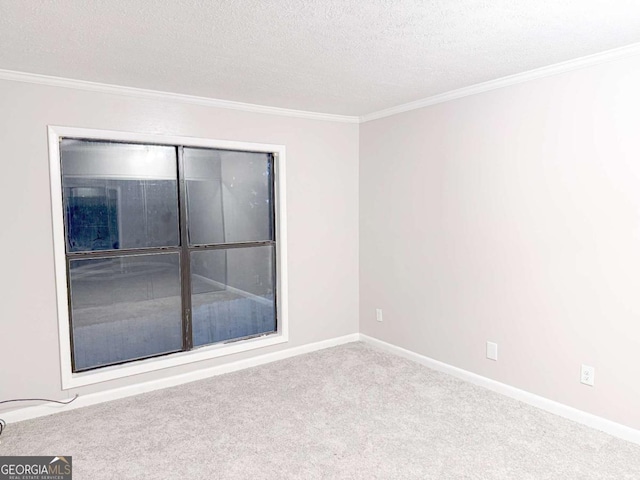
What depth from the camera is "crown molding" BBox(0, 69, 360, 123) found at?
9.07ft

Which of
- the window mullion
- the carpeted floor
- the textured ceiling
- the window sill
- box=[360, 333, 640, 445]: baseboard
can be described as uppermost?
the textured ceiling

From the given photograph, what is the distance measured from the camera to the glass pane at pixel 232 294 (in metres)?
4.16

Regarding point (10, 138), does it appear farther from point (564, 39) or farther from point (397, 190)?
point (564, 39)

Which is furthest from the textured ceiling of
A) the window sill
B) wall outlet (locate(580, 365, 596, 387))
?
the window sill

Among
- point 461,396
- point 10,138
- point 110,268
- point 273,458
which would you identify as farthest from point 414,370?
point 110,268

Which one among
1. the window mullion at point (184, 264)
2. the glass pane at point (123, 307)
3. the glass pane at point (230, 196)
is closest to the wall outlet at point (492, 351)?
the glass pane at point (230, 196)

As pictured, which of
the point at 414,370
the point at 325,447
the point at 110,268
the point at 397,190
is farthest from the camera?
the point at 110,268

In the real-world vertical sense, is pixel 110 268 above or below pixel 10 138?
below

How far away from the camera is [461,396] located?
3154 mm

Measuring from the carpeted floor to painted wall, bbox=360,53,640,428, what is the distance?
0.36 m

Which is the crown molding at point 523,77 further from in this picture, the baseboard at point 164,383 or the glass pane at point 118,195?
the baseboard at point 164,383

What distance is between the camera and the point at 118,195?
3773 mm

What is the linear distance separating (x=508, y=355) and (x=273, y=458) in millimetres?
1840

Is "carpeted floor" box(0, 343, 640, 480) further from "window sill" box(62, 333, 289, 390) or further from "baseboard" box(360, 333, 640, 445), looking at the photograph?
"window sill" box(62, 333, 289, 390)
